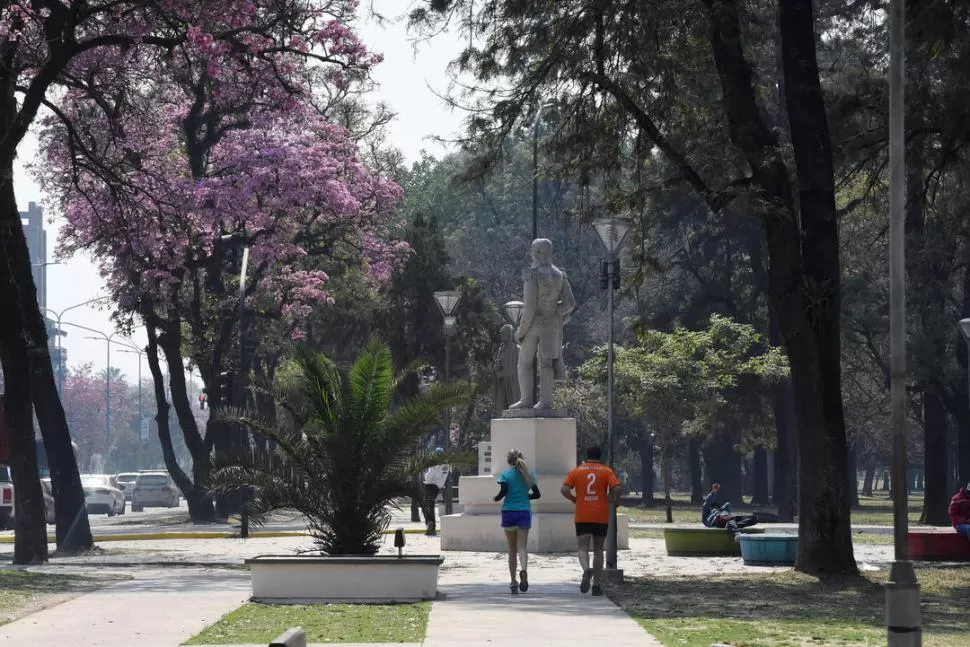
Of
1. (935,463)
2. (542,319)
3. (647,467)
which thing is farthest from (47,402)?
(647,467)

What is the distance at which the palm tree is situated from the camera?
1903cm

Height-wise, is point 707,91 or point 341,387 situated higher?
point 707,91

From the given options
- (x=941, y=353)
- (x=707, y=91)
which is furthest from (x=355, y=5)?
(x=941, y=353)

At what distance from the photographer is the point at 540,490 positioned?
93.7ft

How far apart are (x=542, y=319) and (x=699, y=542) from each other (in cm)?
472

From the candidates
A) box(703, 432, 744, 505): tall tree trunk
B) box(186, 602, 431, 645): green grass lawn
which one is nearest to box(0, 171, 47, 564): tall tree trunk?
box(186, 602, 431, 645): green grass lawn

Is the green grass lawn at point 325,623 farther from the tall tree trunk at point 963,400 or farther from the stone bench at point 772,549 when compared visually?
the tall tree trunk at point 963,400

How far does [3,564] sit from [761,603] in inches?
498

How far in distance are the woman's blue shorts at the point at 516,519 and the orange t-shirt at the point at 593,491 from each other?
630 mm

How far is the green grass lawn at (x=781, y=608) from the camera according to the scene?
46.7 feet

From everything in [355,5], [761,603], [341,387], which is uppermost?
[355,5]

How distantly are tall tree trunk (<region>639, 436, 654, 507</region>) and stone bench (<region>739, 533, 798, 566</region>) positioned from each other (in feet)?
140

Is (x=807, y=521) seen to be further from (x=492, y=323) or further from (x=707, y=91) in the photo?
(x=492, y=323)

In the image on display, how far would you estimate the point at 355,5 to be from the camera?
31.3 m
